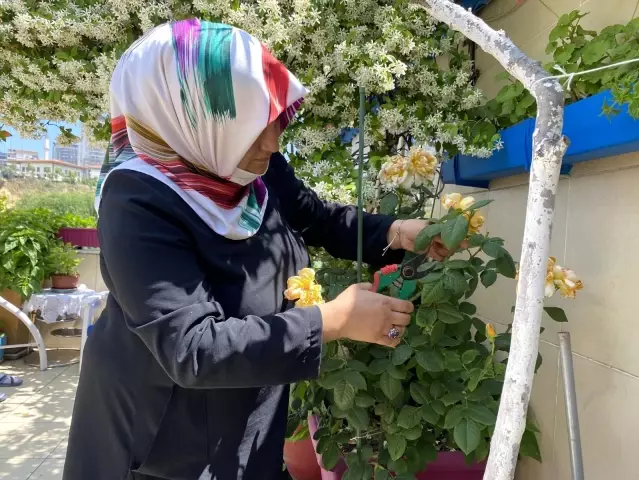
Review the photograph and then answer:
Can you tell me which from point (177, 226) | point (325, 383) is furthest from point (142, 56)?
point (325, 383)

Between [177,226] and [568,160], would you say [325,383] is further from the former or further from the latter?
[568,160]

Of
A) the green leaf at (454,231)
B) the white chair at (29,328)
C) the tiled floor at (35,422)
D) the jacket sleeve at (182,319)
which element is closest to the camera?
the jacket sleeve at (182,319)

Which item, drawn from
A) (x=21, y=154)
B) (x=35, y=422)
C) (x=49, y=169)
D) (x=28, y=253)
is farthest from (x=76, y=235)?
(x=35, y=422)

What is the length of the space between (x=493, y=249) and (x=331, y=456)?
2.07 feet

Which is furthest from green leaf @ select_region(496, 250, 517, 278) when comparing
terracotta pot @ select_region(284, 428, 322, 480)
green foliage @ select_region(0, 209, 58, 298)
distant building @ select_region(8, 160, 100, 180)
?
distant building @ select_region(8, 160, 100, 180)

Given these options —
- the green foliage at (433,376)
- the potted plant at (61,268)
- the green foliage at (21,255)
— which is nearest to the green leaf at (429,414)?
the green foliage at (433,376)

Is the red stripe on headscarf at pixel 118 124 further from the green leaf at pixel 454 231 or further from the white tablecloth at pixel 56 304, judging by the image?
the white tablecloth at pixel 56 304

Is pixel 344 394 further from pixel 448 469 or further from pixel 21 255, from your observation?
pixel 21 255

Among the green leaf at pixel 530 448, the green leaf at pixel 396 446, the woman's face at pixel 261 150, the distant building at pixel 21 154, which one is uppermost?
the distant building at pixel 21 154

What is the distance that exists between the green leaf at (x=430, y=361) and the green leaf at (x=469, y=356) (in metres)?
0.05

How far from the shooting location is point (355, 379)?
3.54 ft

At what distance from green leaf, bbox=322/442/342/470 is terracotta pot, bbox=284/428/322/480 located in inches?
19.7

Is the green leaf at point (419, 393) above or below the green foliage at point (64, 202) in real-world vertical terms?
below

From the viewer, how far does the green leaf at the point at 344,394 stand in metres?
1.07
